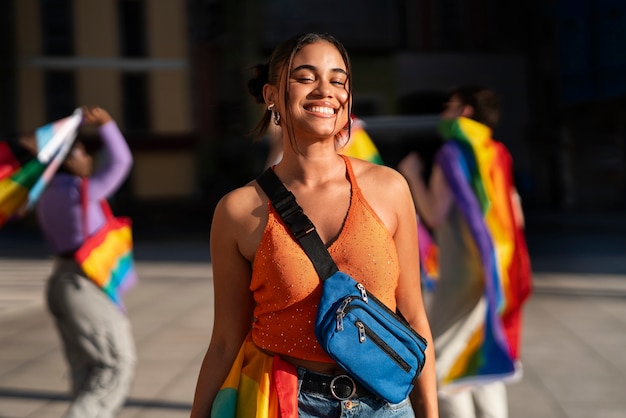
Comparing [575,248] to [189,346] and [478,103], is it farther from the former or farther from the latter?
[478,103]

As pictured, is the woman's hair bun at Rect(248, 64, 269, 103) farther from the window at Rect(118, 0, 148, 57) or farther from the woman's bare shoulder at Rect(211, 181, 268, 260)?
the window at Rect(118, 0, 148, 57)

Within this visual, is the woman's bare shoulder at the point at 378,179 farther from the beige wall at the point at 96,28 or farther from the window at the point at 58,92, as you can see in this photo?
the beige wall at the point at 96,28

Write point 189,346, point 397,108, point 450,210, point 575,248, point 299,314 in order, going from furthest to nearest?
point 397,108 < point 575,248 < point 189,346 < point 450,210 < point 299,314

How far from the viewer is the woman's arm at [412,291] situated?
7.46ft

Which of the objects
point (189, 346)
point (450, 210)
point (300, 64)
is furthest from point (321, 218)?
point (189, 346)

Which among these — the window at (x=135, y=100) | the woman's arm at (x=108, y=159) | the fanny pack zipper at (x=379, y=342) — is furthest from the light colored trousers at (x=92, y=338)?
the window at (x=135, y=100)

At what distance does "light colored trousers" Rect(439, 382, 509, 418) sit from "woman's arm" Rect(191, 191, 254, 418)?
89.5 inches

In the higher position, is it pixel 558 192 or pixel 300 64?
pixel 300 64

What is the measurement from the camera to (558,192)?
32156 mm

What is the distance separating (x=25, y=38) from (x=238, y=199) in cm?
3154

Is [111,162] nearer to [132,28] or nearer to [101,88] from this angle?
[101,88]

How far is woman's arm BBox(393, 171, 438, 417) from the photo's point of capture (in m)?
2.27

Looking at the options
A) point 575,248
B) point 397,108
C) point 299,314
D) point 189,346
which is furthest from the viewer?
point 397,108

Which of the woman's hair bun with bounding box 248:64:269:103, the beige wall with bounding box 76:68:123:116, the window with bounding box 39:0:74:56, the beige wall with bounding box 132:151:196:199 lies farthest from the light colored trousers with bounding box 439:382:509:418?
the window with bounding box 39:0:74:56
